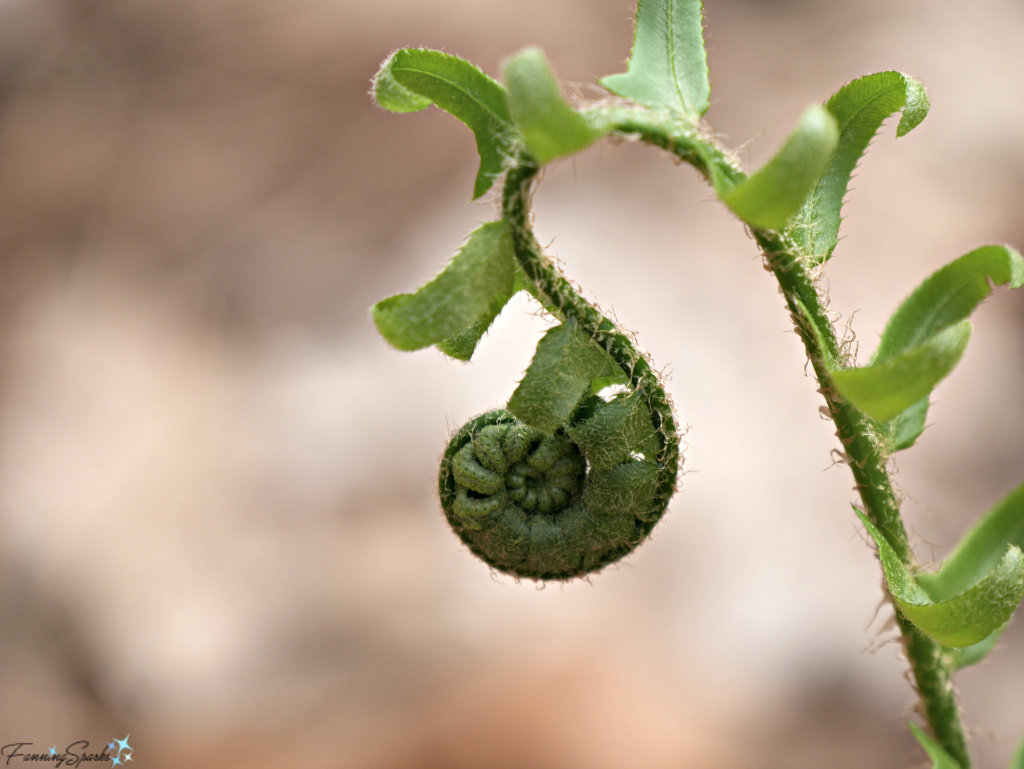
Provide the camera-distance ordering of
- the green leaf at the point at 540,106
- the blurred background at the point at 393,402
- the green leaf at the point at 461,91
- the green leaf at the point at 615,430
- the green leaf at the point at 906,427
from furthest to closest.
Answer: the blurred background at the point at 393,402 → the green leaf at the point at 906,427 → the green leaf at the point at 615,430 → the green leaf at the point at 461,91 → the green leaf at the point at 540,106

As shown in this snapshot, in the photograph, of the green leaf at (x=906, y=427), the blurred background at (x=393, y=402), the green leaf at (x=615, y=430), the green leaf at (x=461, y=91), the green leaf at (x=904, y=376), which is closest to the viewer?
the green leaf at (x=904, y=376)

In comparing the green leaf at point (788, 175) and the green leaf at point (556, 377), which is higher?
the green leaf at point (556, 377)

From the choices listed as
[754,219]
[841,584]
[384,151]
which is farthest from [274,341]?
[754,219]

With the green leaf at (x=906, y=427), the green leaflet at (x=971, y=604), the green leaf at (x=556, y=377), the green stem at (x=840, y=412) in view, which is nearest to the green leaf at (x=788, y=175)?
the green stem at (x=840, y=412)

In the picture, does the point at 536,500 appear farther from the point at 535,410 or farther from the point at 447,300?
the point at 447,300

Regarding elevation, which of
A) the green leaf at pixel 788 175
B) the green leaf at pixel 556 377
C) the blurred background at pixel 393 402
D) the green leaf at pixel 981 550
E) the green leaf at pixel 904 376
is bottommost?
the green leaf at pixel 981 550

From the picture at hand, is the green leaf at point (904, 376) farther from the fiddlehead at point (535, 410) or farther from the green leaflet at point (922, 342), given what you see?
the fiddlehead at point (535, 410)

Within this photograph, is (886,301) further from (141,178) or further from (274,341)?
(141,178)

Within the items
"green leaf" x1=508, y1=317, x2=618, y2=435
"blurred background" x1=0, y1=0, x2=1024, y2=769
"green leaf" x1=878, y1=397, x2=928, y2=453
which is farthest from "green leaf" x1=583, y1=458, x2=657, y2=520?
"blurred background" x1=0, y1=0, x2=1024, y2=769
